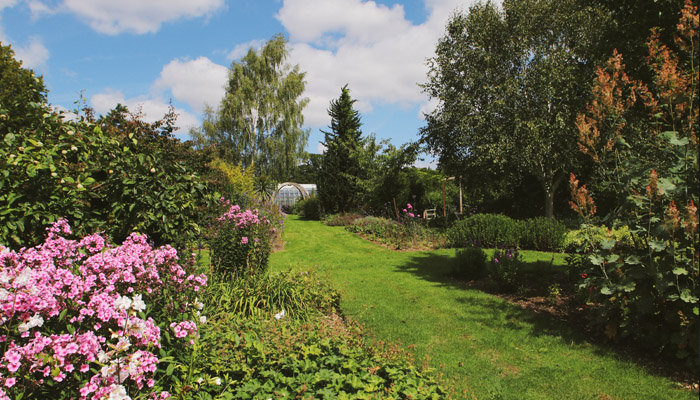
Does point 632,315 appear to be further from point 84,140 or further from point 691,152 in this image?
point 84,140

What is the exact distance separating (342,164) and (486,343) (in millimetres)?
15631

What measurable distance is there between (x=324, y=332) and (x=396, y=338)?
3.46 ft

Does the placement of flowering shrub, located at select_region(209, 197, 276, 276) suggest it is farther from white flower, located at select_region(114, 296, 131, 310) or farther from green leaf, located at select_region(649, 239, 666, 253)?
green leaf, located at select_region(649, 239, 666, 253)

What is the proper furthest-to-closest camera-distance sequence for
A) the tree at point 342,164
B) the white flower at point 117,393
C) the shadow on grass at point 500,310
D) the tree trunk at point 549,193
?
the tree at point 342,164 < the tree trunk at point 549,193 < the shadow on grass at point 500,310 < the white flower at point 117,393

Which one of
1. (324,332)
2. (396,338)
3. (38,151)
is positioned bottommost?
(396,338)

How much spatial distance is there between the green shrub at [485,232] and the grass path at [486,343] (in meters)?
3.39

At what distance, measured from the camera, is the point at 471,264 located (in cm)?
681

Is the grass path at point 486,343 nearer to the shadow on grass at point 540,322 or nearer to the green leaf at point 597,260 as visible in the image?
the shadow on grass at point 540,322

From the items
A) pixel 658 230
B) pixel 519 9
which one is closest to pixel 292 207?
pixel 519 9

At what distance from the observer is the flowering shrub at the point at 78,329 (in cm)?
169

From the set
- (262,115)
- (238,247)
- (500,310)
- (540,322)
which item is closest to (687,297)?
(540,322)

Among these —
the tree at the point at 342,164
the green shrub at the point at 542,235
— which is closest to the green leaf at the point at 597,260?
the green shrub at the point at 542,235

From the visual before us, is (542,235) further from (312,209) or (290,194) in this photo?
(290,194)

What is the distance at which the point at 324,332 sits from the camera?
3.46m
